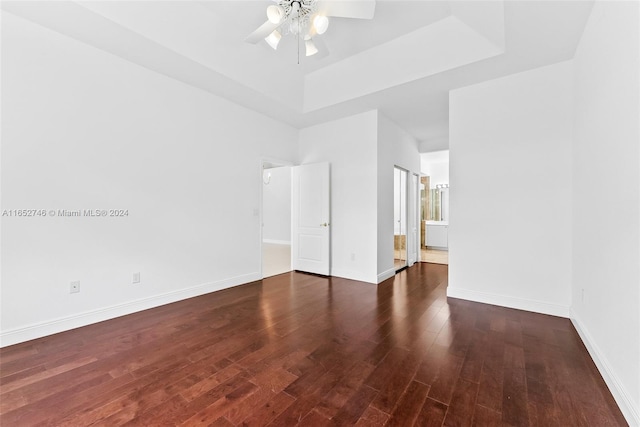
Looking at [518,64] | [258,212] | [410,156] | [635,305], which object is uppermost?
[518,64]

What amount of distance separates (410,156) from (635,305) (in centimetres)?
466

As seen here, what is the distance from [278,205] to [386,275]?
609cm

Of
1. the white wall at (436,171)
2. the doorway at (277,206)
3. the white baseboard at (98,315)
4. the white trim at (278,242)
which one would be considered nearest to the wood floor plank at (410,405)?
the white baseboard at (98,315)

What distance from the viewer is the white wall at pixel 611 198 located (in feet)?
5.13

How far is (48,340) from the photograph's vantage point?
246 cm

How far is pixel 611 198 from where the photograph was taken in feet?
6.25

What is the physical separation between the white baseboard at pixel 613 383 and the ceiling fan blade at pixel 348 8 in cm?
318

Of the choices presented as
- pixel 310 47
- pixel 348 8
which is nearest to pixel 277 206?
pixel 310 47

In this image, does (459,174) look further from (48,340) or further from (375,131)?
(48,340)

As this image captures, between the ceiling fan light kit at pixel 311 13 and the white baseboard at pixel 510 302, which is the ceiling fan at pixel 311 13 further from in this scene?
the white baseboard at pixel 510 302

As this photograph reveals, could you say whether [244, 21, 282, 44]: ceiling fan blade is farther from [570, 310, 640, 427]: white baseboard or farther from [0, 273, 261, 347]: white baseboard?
[570, 310, 640, 427]: white baseboard

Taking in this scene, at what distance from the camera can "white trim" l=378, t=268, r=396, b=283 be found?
4505 millimetres

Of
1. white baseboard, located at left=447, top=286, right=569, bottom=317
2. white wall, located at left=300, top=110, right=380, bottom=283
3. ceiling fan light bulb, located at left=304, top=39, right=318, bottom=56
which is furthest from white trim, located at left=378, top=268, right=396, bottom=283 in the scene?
ceiling fan light bulb, located at left=304, top=39, right=318, bottom=56

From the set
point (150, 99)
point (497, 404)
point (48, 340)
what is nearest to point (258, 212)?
point (150, 99)
